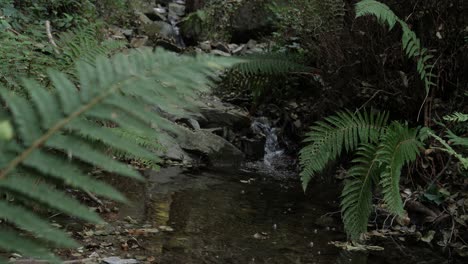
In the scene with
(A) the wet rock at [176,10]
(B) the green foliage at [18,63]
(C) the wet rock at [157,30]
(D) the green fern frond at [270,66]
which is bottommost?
(B) the green foliage at [18,63]

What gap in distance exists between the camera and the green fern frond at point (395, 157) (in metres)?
3.35

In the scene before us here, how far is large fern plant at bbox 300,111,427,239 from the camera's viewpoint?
136 inches

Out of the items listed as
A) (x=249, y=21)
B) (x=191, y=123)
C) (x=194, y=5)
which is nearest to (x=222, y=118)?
(x=191, y=123)

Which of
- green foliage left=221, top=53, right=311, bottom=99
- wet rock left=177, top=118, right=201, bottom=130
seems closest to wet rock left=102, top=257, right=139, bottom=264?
green foliage left=221, top=53, right=311, bottom=99

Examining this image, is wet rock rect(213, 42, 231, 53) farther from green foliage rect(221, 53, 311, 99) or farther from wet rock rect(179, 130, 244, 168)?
wet rock rect(179, 130, 244, 168)

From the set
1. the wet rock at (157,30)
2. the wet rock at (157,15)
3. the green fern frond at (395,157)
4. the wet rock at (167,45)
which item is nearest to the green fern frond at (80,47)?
the green fern frond at (395,157)

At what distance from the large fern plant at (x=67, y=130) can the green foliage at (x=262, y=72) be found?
187 inches

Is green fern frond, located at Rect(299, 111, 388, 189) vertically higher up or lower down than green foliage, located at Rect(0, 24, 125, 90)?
lower down

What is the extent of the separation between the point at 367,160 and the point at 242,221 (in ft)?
3.69

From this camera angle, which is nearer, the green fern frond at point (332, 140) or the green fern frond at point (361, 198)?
the green fern frond at point (361, 198)

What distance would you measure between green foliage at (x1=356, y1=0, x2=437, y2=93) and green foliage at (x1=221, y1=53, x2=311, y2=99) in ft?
5.64

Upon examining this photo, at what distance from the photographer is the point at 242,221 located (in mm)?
4039

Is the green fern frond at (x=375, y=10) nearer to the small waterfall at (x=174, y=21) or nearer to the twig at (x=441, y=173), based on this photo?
the twig at (x=441, y=173)

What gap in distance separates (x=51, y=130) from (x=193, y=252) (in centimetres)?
274
